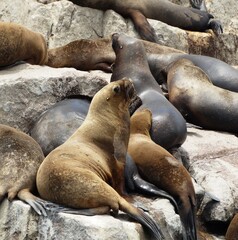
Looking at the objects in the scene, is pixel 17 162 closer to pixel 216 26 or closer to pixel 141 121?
pixel 141 121

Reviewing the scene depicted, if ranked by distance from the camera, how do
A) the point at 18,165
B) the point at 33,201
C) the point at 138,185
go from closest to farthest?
the point at 33,201 < the point at 18,165 < the point at 138,185

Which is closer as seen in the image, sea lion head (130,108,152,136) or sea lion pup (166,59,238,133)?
sea lion head (130,108,152,136)

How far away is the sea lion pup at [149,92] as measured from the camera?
8.11 metres

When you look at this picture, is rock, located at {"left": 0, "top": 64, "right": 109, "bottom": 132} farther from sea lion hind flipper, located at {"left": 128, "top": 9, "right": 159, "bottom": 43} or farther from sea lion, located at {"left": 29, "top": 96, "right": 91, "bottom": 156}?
sea lion hind flipper, located at {"left": 128, "top": 9, "right": 159, "bottom": 43}

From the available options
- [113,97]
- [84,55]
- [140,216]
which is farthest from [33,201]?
[84,55]

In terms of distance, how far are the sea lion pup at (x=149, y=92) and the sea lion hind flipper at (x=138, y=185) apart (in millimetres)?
1363

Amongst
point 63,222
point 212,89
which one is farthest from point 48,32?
point 63,222

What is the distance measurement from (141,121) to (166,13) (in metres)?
5.74

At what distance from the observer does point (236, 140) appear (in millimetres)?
9062

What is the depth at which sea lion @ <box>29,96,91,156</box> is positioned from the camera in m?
7.34

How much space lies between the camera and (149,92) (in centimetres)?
907

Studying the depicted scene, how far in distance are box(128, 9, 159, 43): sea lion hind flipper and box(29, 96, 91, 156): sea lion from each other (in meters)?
3.93

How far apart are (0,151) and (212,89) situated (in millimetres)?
4251

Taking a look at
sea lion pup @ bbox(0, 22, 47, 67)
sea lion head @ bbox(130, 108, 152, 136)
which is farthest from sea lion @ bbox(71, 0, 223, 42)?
sea lion head @ bbox(130, 108, 152, 136)
